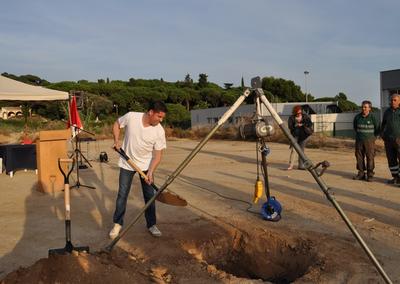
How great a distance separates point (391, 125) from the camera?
364 inches

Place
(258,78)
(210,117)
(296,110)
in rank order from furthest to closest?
(210,117) → (296,110) → (258,78)

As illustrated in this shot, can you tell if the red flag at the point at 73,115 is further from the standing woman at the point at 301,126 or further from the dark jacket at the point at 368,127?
the dark jacket at the point at 368,127

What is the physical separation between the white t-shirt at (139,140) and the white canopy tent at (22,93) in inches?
264

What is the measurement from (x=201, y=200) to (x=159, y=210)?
3.68ft

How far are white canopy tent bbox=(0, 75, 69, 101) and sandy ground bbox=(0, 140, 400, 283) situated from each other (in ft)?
8.67

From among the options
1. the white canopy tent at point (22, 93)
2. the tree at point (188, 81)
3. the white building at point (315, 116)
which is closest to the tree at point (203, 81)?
the tree at point (188, 81)

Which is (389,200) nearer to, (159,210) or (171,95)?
(159,210)

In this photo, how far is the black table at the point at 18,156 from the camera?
461 inches

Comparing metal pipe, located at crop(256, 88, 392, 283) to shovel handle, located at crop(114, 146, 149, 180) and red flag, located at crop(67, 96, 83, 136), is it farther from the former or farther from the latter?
red flag, located at crop(67, 96, 83, 136)

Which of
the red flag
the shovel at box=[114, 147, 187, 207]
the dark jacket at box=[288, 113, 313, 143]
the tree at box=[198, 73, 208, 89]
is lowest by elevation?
the shovel at box=[114, 147, 187, 207]

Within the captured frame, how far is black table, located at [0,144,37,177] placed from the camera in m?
11.7

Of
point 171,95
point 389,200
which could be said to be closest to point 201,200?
point 389,200

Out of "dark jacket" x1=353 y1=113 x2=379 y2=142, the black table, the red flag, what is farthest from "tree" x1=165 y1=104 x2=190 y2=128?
"dark jacket" x1=353 y1=113 x2=379 y2=142

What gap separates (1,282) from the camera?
3982 millimetres
